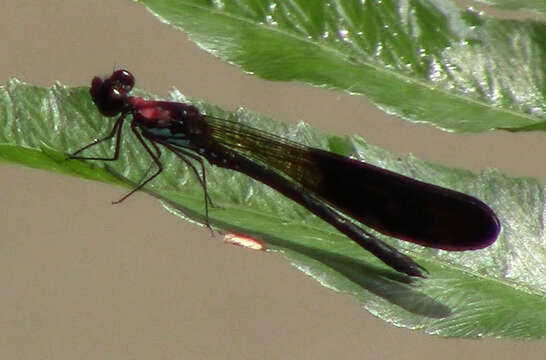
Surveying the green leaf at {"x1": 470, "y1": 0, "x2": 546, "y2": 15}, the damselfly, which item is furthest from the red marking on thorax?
the green leaf at {"x1": 470, "y1": 0, "x2": 546, "y2": 15}

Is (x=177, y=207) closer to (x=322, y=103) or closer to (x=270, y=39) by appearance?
(x=270, y=39)

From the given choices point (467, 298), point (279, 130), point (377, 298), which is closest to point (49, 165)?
point (279, 130)

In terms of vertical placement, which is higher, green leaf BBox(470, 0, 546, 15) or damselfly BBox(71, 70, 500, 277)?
green leaf BBox(470, 0, 546, 15)

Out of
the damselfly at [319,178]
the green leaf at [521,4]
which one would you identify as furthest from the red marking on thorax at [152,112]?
the green leaf at [521,4]

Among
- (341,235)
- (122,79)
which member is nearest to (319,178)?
(341,235)

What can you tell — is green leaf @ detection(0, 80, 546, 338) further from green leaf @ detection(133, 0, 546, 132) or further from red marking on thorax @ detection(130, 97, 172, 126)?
red marking on thorax @ detection(130, 97, 172, 126)

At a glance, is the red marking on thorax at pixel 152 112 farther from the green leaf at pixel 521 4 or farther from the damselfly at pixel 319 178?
the green leaf at pixel 521 4

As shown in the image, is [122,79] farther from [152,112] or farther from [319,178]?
→ [319,178]

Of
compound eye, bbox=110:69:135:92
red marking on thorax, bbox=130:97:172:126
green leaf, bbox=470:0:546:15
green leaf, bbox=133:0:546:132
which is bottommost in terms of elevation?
red marking on thorax, bbox=130:97:172:126
